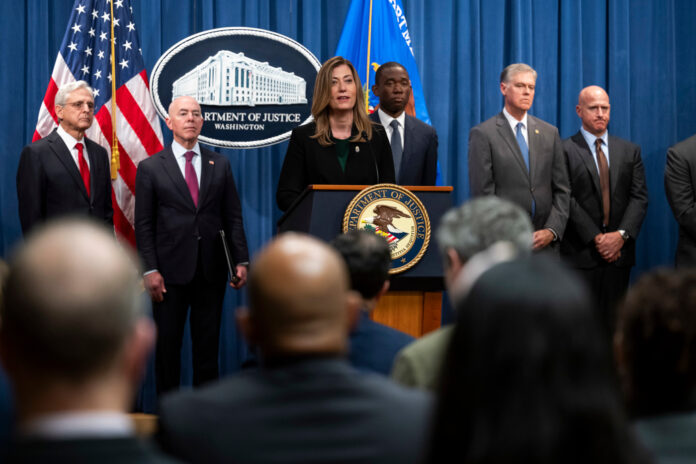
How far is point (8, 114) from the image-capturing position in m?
5.31

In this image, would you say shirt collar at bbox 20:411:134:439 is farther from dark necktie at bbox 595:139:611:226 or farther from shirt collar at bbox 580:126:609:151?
shirt collar at bbox 580:126:609:151

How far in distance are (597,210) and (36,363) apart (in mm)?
4621

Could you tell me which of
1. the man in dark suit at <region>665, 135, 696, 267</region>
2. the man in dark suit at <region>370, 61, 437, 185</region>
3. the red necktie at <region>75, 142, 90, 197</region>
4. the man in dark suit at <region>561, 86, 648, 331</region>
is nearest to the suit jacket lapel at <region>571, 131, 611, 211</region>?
the man in dark suit at <region>561, 86, 648, 331</region>

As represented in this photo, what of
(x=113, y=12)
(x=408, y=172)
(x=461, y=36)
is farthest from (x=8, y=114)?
(x=461, y=36)

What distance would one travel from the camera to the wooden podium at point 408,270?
324cm

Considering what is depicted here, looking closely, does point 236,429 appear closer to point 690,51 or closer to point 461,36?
point 461,36

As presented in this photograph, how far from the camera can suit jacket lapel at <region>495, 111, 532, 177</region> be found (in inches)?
180

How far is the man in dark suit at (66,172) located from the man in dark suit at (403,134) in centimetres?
156

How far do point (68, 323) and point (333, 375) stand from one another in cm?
47

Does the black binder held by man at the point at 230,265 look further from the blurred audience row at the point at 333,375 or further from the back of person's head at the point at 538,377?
the back of person's head at the point at 538,377

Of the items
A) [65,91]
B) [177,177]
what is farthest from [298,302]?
[65,91]

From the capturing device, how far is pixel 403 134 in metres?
4.53

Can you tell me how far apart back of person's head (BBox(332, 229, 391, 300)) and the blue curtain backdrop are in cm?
343

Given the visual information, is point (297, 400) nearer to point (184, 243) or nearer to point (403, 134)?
point (184, 243)
